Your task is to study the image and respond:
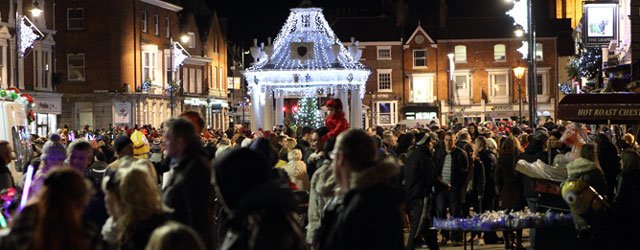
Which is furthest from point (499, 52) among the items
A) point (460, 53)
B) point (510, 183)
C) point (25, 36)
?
point (510, 183)

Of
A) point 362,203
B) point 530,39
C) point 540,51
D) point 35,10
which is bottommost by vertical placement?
point 362,203

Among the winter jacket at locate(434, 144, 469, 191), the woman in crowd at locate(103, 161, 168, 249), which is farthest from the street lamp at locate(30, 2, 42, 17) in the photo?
the woman in crowd at locate(103, 161, 168, 249)

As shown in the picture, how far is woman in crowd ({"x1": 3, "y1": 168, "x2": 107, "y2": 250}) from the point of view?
583 centimetres

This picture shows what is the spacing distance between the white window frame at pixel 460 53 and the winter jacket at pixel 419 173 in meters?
64.4

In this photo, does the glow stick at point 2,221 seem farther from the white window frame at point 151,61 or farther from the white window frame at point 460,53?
the white window frame at point 460,53

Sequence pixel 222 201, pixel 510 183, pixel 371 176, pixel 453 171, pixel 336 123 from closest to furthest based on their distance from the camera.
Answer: pixel 371 176 < pixel 222 201 < pixel 336 123 < pixel 453 171 < pixel 510 183

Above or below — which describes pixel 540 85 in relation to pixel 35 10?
below

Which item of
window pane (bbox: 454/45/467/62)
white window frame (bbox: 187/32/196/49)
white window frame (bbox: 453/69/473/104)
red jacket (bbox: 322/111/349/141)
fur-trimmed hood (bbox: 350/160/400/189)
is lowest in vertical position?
fur-trimmed hood (bbox: 350/160/400/189)

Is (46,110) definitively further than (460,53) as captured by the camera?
No

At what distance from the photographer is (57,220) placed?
5848 mm

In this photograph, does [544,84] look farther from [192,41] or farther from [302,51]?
[302,51]

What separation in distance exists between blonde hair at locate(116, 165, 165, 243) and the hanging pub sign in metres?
30.6

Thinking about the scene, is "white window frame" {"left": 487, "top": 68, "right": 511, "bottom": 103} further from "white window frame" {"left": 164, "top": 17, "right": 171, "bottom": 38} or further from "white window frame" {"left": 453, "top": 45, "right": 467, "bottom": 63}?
"white window frame" {"left": 164, "top": 17, "right": 171, "bottom": 38}

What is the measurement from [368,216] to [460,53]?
74.0 m
